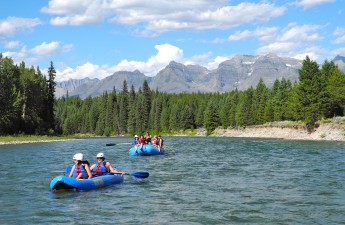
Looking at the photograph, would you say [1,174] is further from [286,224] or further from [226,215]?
[286,224]

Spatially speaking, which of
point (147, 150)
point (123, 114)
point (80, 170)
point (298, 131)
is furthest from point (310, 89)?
point (123, 114)

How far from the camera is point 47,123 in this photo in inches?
3804

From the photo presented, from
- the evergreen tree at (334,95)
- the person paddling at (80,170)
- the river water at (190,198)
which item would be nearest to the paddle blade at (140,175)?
the river water at (190,198)

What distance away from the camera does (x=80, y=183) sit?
70.0 ft

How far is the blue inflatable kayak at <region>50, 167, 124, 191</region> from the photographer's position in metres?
20.9

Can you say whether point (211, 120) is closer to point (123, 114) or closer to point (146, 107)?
point (146, 107)

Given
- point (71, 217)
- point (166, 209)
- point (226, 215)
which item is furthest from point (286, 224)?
point (71, 217)

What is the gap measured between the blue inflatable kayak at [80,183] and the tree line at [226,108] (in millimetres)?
63301

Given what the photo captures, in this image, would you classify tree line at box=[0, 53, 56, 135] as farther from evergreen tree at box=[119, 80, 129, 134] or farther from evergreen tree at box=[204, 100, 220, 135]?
evergreen tree at box=[119, 80, 129, 134]

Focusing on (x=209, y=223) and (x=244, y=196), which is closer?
(x=209, y=223)

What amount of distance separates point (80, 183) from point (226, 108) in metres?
Result: 122

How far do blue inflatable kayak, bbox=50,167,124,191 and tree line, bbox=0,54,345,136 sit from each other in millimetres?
63301

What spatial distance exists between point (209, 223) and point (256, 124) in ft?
361

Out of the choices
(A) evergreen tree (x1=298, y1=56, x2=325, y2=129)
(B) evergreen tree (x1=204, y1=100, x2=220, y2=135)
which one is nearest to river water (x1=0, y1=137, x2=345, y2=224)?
(A) evergreen tree (x1=298, y1=56, x2=325, y2=129)
